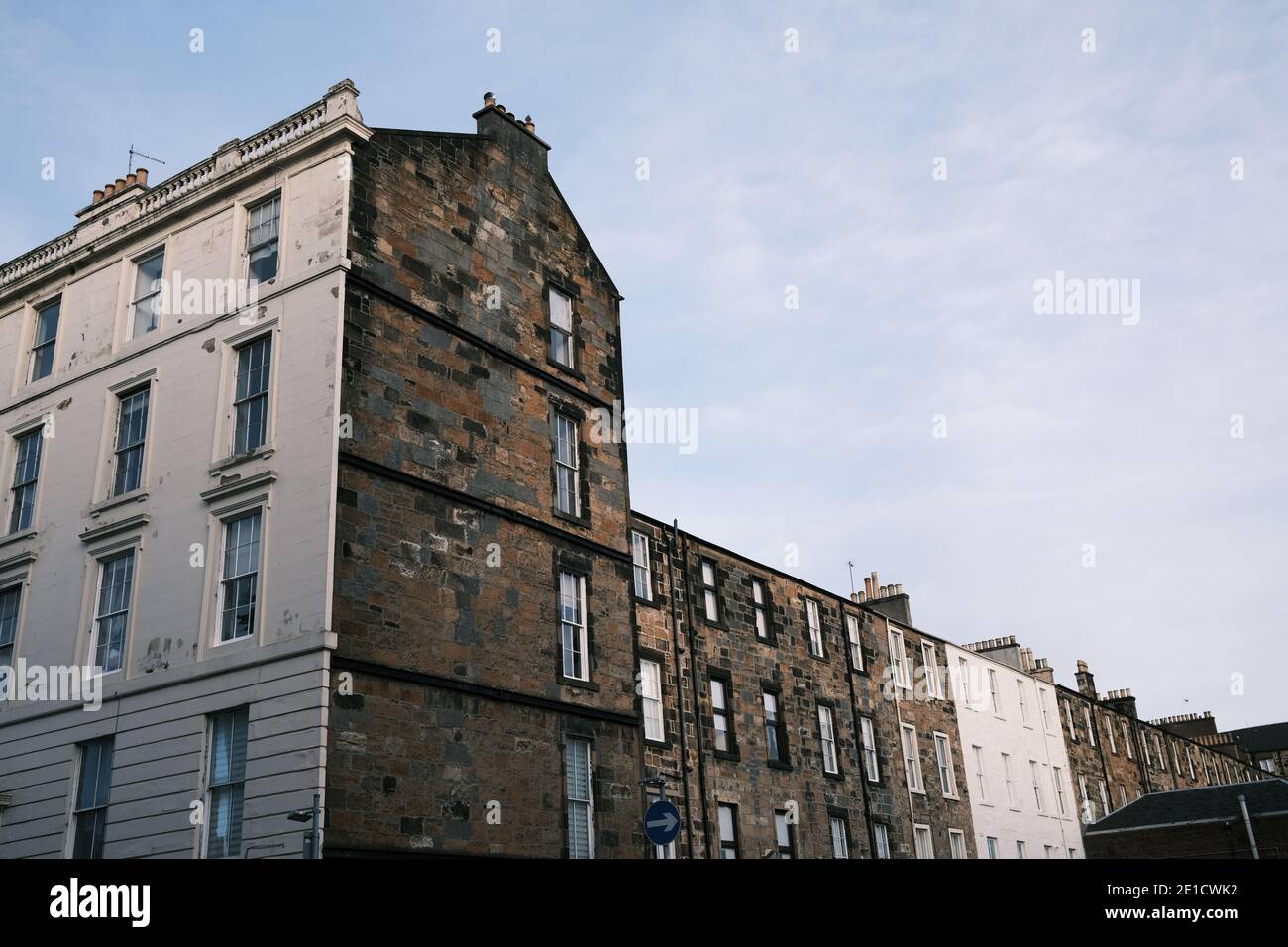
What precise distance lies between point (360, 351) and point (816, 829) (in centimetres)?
1935

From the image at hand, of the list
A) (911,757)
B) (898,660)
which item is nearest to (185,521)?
(911,757)

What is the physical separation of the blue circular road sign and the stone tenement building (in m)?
3.45

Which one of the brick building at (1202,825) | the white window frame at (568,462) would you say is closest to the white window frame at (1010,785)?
the brick building at (1202,825)

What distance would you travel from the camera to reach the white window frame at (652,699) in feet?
89.4

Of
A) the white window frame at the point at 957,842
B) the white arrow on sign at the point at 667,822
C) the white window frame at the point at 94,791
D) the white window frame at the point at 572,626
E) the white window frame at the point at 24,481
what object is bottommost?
the white arrow on sign at the point at 667,822

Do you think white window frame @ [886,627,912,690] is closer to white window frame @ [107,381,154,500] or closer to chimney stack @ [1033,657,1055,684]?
chimney stack @ [1033,657,1055,684]

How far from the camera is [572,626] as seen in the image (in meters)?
22.8

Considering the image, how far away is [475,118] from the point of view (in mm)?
25469

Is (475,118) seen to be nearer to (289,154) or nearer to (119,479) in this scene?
(289,154)

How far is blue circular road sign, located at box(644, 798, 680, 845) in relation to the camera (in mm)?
17062

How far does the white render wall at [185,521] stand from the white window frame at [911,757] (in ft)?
80.0

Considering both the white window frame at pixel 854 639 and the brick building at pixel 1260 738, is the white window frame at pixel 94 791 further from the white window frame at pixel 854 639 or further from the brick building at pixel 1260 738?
the brick building at pixel 1260 738

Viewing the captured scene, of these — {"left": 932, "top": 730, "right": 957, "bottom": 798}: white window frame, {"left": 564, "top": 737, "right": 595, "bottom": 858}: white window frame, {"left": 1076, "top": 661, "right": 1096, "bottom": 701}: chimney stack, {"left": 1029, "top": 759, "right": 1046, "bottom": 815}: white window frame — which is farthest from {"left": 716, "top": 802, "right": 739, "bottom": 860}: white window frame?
{"left": 1076, "top": 661, "right": 1096, "bottom": 701}: chimney stack

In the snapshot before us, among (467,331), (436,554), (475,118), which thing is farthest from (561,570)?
(475,118)
